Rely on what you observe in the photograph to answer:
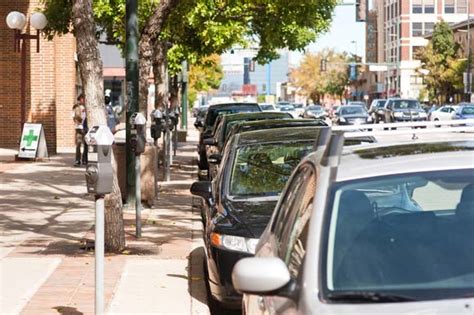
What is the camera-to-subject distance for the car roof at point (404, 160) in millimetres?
4652

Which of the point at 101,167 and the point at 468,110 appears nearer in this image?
the point at 101,167

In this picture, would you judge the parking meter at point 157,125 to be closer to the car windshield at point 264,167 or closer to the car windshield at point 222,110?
the car windshield at point 222,110

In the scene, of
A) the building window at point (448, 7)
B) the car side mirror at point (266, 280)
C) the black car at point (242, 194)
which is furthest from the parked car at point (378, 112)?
the car side mirror at point (266, 280)

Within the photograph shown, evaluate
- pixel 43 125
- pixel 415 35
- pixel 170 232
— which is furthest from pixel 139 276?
pixel 415 35

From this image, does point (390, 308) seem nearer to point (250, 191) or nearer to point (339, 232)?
point (339, 232)

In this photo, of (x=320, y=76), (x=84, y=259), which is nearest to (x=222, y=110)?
(x=84, y=259)

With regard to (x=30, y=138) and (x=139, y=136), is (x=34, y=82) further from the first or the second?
(x=139, y=136)

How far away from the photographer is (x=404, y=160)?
4.79 meters

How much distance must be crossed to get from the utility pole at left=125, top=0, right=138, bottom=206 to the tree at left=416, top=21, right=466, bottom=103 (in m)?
73.0

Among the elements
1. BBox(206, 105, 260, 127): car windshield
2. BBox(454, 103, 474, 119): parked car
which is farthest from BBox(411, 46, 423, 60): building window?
BBox(206, 105, 260, 127): car windshield

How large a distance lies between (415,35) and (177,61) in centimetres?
8221

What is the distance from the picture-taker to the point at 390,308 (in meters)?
3.99

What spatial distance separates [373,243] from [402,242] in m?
0.13

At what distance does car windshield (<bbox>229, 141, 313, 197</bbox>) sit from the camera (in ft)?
33.1
